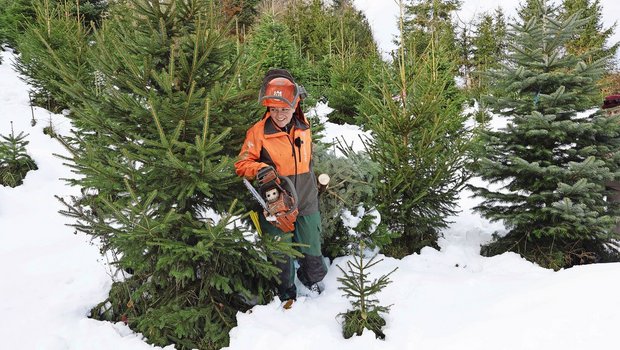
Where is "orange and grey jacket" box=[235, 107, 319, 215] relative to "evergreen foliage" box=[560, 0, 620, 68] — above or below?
below

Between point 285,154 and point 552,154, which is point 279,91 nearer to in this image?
point 285,154

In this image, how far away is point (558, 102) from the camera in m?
4.43

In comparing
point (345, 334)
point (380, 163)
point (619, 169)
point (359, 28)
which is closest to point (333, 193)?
point (380, 163)

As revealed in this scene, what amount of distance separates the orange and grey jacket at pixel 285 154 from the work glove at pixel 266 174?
0.05 m

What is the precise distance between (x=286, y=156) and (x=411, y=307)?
1.87m

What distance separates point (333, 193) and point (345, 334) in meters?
1.56

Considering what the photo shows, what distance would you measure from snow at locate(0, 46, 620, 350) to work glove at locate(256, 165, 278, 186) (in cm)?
125

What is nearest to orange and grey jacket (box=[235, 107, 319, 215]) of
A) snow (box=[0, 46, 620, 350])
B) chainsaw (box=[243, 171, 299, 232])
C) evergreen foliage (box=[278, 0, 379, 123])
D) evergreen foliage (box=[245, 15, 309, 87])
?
chainsaw (box=[243, 171, 299, 232])

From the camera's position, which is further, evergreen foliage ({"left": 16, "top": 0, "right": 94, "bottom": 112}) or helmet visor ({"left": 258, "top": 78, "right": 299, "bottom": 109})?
evergreen foliage ({"left": 16, "top": 0, "right": 94, "bottom": 112})

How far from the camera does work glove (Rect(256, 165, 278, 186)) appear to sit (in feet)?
10.1

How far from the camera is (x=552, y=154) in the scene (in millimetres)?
4496

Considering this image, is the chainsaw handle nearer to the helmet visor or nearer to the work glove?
the work glove

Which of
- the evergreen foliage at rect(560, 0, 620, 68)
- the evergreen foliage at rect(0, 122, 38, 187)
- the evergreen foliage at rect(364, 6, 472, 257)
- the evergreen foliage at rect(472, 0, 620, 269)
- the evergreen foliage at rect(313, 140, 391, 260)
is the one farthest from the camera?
the evergreen foliage at rect(560, 0, 620, 68)

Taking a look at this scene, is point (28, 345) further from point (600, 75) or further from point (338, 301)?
point (600, 75)
